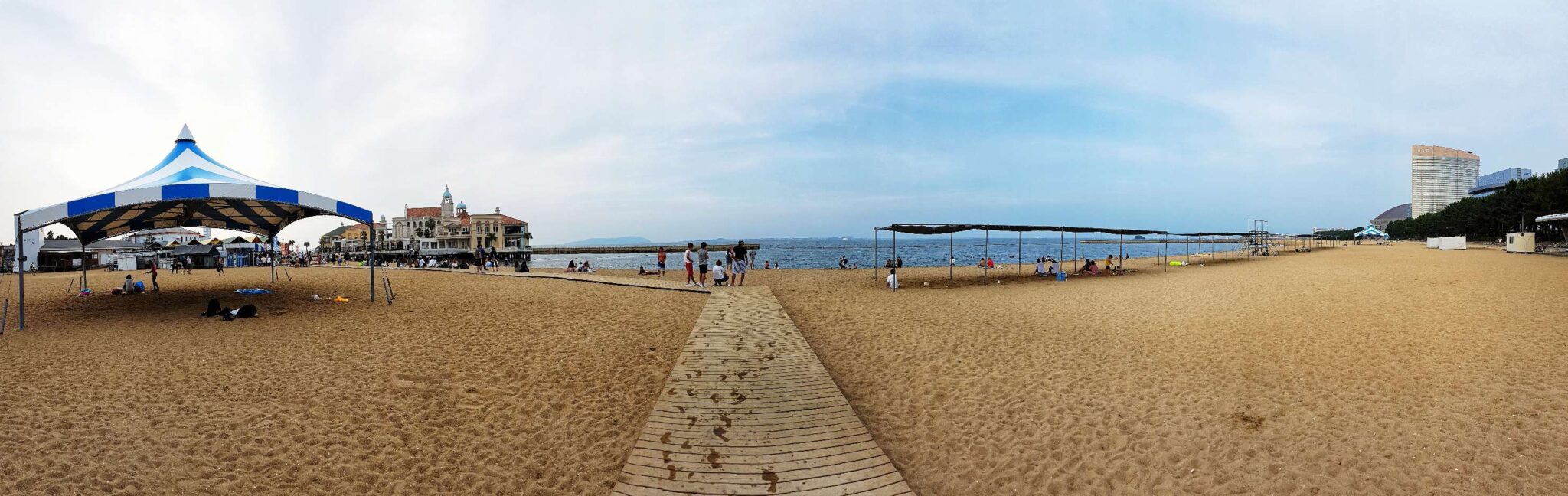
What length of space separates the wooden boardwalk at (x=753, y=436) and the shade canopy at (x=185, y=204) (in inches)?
347

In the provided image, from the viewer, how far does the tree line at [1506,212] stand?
35.8m

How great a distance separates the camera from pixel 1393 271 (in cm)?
2045

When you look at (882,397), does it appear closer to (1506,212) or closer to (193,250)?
(193,250)

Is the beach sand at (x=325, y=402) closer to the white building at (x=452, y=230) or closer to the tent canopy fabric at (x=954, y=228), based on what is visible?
the tent canopy fabric at (x=954, y=228)

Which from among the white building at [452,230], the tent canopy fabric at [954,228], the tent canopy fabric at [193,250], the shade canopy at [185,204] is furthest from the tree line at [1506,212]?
the white building at [452,230]

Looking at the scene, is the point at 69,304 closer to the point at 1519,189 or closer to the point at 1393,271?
the point at 1393,271

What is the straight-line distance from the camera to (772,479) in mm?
4242

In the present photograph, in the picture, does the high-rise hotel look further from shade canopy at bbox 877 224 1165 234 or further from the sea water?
shade canopy at bbox 877 224 1165 234

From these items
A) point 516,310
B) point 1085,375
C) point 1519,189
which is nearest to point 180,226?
point 516,310

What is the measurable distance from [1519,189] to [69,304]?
Result: 81629mm

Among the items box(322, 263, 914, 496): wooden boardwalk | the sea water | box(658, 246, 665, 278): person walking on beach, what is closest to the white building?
the sea water

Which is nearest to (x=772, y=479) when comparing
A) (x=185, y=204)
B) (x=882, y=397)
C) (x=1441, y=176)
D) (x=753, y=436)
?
(x=753, y=436)

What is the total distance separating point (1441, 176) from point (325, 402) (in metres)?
270

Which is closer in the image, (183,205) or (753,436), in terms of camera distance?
(753,436)
